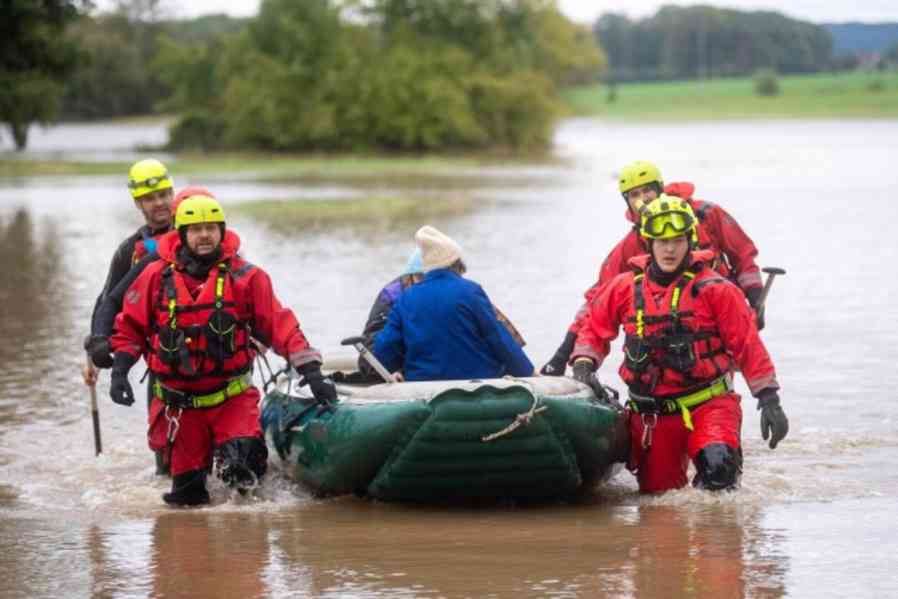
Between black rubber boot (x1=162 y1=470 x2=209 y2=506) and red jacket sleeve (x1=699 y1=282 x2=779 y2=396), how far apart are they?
8.34 ft

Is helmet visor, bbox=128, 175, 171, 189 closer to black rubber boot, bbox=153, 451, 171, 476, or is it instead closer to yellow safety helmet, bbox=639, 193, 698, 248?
black rubber boot, bbox=153, 451, 171, 476

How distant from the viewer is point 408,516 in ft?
29.0

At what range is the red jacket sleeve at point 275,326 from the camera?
8.89m

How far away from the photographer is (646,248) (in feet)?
31.6

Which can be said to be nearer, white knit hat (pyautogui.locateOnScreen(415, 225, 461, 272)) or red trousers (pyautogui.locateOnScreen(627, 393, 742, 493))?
red trousers (pyautogui.locateOnScreen(627, 393, 742, 493))

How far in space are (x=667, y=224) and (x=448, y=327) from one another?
3.72 feet

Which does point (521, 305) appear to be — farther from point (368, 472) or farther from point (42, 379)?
point (368, 472)

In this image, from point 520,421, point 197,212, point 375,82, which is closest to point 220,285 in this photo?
point 197,212

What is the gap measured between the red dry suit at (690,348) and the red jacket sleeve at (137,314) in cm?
209

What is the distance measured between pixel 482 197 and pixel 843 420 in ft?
89.8

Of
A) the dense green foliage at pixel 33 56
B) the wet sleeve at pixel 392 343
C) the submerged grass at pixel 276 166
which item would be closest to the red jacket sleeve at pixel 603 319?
the wet sleeve at pixel 392 343

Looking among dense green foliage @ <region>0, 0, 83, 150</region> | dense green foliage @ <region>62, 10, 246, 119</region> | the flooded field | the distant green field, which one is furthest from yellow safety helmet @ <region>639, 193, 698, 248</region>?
dense green foliage @ <region>62, 10, 246, 119</region>

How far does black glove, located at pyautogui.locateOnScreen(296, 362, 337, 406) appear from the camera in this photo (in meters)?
8.87

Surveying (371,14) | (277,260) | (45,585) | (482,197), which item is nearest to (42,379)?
(45,585)
